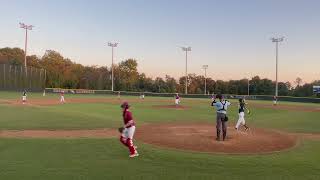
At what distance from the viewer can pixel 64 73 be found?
119 m

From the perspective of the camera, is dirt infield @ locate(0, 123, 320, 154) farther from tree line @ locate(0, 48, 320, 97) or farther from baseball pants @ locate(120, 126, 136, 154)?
tree line @ locate(0, 48, 320, 97)

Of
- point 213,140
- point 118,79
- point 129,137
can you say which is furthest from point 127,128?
point 118,79

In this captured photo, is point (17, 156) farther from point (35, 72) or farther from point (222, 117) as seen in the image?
point (35, 72)

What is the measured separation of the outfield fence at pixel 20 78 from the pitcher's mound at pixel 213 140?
6424 centimetres

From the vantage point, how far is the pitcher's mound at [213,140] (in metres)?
15.2

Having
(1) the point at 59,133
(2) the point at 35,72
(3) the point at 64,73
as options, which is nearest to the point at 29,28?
(2) the point at 35,72

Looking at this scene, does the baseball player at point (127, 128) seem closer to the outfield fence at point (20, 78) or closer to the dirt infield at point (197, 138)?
the dirt infield at point (197, 138)

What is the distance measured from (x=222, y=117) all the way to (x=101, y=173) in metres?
7.13

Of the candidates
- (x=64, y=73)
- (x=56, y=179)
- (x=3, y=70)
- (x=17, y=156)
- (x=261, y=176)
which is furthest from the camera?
(x=64, y=73)

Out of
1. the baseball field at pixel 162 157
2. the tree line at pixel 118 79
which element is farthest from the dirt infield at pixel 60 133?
the tree line at pixel 118 79

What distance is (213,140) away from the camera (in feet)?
55.9

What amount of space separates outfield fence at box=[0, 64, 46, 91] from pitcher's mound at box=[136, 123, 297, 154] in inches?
2529

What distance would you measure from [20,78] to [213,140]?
71084 mm

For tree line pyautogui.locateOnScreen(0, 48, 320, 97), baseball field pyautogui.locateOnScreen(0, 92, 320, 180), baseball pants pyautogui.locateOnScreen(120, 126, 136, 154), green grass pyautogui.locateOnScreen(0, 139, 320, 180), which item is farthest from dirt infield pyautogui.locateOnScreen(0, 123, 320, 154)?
tree line pyautogui.locateOnScreen(0, 48, 320, 97)
